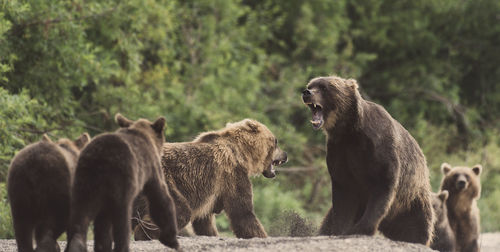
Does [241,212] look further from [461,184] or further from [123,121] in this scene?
[461,184]

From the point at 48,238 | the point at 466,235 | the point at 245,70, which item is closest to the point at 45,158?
the point at 48,238

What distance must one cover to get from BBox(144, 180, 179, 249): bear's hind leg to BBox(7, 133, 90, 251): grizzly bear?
52 cm

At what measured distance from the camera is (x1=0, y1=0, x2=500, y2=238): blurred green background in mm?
10867

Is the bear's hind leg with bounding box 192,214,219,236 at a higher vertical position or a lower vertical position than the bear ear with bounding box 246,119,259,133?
lower

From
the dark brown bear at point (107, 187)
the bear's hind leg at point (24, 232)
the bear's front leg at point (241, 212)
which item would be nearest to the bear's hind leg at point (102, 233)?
the dark brown bear at point (107, 187)

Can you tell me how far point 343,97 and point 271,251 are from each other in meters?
1.44

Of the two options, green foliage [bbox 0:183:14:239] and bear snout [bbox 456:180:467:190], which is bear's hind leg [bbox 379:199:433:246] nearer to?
bear snout [bbox 456:180:467:190]

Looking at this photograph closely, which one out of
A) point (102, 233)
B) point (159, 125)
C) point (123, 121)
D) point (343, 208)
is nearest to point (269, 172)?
point (343, 208)

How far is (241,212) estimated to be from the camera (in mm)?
6902

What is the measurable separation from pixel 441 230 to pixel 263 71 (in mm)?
9703

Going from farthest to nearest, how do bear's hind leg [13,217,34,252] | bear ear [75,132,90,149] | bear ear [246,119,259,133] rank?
bear ear [246,119,259,133]
bear ear [75,132,90,149]
bear's hind leg [13,217,34,252]

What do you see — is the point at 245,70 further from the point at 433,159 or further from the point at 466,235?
the point at 466,235

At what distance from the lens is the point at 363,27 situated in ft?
65.7

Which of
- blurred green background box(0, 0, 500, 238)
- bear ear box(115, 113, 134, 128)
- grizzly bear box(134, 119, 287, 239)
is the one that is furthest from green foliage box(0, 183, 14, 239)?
bear ear box(115, 113, 134, 128)
